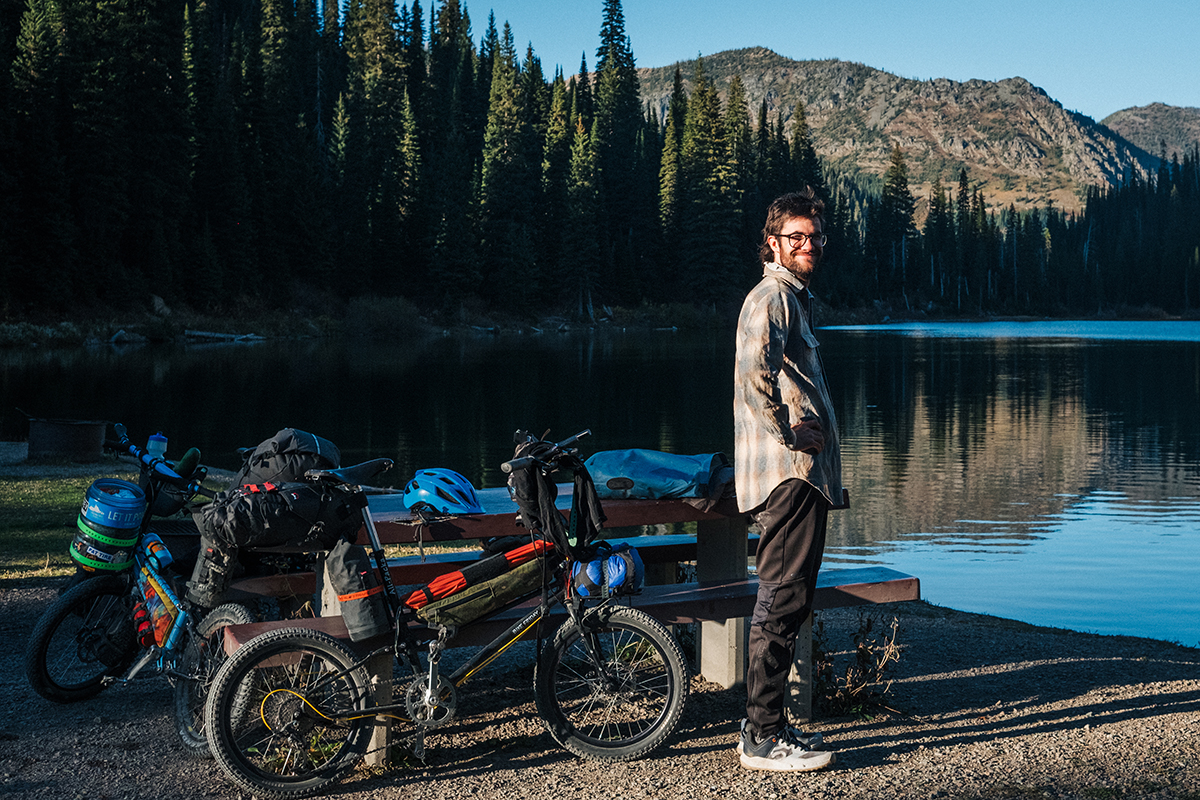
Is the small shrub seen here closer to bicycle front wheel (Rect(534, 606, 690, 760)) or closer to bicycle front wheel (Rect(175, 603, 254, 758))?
bicycle front wheel (Rect(534, 606, 690, 760))

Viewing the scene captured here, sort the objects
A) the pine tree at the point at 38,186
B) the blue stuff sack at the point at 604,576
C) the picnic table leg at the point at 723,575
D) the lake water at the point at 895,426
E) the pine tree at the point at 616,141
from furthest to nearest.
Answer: the pine tree at the point at 616,141
the pine tree at the point at 38,186
the lake water at the point at 895,426
the picnic table leg at the point at 723,575
the blue stuff sack at the point at 604,576

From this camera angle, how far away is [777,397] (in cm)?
415

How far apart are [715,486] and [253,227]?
207 feet

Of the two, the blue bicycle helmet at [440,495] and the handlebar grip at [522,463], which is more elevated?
the handlebar grip at [522,463]

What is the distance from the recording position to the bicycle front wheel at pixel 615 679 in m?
4.53

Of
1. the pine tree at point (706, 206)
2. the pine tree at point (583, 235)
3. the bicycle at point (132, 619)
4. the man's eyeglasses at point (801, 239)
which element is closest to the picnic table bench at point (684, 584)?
the bicycle at point (132, 619)

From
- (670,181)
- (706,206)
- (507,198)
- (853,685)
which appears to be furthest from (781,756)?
(670,181)

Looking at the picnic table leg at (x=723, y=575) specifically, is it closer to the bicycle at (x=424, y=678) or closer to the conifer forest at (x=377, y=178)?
the bicycle at (x=424, y=678)

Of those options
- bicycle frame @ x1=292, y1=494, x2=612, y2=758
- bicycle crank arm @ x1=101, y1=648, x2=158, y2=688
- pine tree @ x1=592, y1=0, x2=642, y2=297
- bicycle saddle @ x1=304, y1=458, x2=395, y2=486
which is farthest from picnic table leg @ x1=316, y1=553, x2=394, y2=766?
pine tree @ x1=592, y1=0, x2=642, y2=297

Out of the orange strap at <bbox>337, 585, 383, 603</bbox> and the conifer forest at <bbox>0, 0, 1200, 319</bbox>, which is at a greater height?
the conifer forest at <bbox>0, 0, 1200, 319</bbox>

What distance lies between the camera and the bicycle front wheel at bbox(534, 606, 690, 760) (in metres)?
4.53

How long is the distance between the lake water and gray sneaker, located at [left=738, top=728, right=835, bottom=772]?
18.1ft

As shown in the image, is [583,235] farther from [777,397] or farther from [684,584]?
[777,397]

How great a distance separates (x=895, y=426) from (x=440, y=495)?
21586mm
